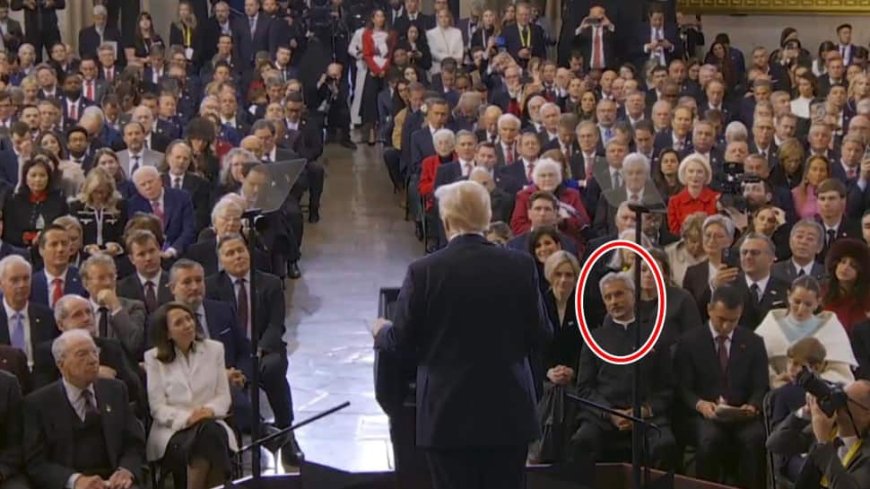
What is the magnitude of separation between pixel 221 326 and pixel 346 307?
8.62ft

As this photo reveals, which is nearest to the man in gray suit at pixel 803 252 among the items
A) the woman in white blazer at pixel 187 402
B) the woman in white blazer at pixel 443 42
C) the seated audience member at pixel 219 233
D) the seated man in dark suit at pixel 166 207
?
the seated audience member at pixel 219 233

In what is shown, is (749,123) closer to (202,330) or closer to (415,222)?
(415,222)

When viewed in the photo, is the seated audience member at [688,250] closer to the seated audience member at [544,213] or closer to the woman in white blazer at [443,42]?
the seated audience member at [544,213]

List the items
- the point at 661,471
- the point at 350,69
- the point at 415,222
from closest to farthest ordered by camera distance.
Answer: the point at 661,471 → the point at 415,222 → the point at 350,69

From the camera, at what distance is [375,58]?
14.2 m

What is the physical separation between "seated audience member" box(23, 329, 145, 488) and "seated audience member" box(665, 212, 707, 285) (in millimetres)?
2970

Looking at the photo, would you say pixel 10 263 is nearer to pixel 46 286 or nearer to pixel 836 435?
pixel 46 286

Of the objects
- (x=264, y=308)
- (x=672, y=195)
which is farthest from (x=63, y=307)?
(x=672, y=195)

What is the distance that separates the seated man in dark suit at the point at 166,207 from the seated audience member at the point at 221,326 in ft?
6.25

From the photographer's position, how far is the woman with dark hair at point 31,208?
847 centimetres

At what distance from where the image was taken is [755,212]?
27.3ft

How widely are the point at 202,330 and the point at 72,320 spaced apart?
2.05ft

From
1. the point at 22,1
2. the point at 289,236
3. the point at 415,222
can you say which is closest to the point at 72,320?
the point at 289,236

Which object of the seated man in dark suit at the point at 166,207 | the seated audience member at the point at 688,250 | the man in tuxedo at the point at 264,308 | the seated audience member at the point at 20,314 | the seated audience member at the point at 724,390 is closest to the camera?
the seated audience member at the point at 724,390
